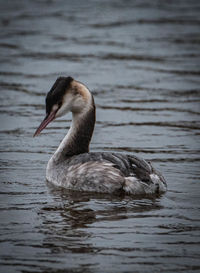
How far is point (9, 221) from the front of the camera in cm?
869

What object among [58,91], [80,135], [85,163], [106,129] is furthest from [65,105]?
[106,129]

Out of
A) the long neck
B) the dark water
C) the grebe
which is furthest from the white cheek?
the dark water

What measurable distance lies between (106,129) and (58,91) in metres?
3.69

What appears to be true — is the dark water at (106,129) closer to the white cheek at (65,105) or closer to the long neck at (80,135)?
the long neck at (80,135)

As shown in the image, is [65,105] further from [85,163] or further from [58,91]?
[85,163]

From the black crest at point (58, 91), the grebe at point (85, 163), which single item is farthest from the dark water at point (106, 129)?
the black crest at point (58, 91)

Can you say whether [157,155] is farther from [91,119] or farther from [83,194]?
[83,194]

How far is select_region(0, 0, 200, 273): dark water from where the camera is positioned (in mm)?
7688

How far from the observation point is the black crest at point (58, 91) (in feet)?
34.8

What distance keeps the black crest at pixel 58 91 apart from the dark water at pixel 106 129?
1.16 metres

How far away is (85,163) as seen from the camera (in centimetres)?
1023

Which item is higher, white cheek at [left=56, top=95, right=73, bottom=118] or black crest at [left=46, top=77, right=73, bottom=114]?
black crest at [left=46, top=77, right=73, bottom=114]

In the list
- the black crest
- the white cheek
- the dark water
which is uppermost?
the black crest

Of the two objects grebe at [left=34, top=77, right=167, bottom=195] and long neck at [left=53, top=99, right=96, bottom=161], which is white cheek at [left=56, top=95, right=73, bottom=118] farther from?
long neck at [left=53, top=99, right=96, bottom=161]
